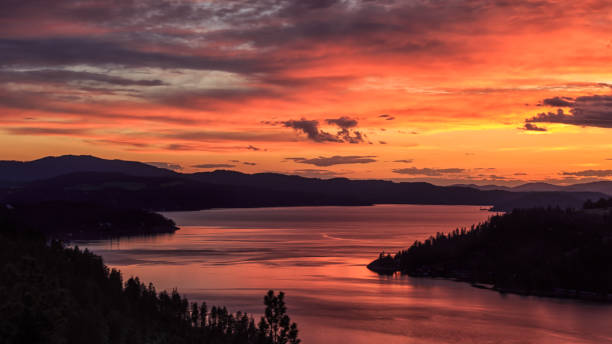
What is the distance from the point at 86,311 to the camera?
59.4 metres

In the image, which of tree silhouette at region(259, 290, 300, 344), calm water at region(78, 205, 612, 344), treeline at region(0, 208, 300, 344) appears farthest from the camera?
calm water at region(78, 205, 612, 344)

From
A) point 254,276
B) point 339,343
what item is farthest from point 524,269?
point 339,343

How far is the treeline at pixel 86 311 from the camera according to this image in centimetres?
2942

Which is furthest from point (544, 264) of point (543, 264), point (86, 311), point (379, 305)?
point (86, 311)

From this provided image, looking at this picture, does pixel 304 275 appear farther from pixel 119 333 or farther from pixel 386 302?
pixel 119 333

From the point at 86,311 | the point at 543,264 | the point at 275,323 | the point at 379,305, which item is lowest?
the point at 379,305

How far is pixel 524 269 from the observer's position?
17762 centimetres

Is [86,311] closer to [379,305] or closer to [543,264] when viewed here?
[379,305]

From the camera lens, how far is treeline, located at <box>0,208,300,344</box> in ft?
96.5

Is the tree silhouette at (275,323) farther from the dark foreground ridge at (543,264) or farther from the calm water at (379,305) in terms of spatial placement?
the dark foreground ridge at (543,264)

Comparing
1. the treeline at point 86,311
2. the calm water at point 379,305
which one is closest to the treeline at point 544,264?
the calm water at point 379,305

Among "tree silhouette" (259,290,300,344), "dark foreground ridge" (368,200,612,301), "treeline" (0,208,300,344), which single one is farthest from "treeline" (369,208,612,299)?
"treeline" (0,208,300,344)

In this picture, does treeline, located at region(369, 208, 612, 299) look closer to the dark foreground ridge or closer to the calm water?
the dark foreground ridge

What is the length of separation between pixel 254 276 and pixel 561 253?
281 ft
